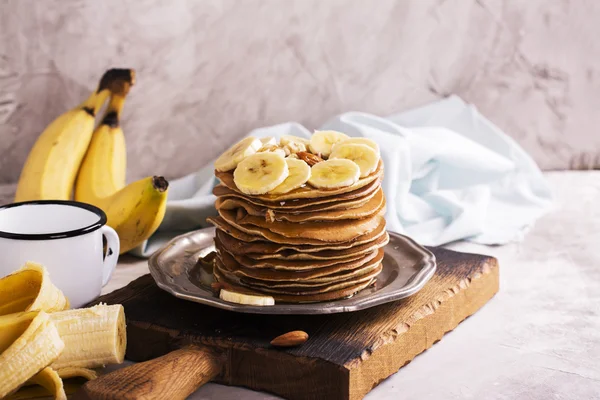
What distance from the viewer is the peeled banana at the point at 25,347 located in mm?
900

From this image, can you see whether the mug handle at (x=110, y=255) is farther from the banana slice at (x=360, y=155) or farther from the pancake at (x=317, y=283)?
the banana slice at (x=360, y=155)

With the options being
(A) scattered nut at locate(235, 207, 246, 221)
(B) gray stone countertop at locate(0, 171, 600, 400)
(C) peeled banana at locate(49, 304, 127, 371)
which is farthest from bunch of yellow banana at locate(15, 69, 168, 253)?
(C) peeled banana at locate(49, 304, 127, 371)

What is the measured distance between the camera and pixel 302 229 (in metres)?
1.06

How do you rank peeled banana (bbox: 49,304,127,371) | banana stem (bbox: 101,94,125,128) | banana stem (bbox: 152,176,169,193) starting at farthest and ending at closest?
banana stem (bbox: 101,94,125,128) < banana stem (bbox: 152,176,169,193) < peeled banana (bbox: 49,304,127,371)

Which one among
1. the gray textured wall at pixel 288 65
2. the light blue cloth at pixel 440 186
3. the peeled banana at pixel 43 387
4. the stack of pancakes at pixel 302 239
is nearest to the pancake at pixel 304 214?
the stack of pancakes at pixel 302 239

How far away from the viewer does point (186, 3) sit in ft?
5.83

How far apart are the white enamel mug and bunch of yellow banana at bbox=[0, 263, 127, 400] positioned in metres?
0.07

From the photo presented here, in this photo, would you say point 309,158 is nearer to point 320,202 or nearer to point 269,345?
point 320,202

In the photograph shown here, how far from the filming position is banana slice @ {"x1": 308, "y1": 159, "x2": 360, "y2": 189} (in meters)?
1.06

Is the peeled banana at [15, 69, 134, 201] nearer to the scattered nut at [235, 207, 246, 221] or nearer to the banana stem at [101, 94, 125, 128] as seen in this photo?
the banana stem at [101, 94, 125, 128]

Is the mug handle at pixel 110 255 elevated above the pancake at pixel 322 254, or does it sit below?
below

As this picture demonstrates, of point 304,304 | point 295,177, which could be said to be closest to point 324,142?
point 295,177

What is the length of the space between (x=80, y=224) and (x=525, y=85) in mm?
1407

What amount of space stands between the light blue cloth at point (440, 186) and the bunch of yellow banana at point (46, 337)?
0.48 meters
